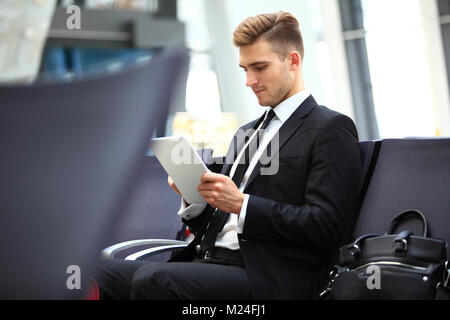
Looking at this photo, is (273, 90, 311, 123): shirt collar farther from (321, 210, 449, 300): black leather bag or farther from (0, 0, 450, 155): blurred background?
(0, 0, 450, 155): blurred background

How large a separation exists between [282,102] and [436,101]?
4930 mm

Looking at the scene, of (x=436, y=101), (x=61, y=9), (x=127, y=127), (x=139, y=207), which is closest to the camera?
(x=127, y=127)

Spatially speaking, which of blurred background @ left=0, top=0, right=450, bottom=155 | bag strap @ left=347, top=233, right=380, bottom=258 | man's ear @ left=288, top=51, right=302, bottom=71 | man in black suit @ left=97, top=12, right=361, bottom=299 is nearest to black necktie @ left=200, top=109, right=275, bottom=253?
man in black suit @ left=97, top=12, right=361, bottom=299

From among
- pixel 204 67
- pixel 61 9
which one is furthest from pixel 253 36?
pixel 204 67

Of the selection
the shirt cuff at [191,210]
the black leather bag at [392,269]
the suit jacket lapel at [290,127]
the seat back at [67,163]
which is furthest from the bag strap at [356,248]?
the seat back at [67,163]

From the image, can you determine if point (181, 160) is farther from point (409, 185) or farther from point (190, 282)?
point (409, 185)

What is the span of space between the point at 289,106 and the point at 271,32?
0.72 ft

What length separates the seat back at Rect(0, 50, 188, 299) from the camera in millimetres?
718

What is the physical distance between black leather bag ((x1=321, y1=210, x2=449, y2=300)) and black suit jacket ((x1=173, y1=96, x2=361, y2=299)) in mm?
78

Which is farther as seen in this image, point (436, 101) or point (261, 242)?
point (436, 101)

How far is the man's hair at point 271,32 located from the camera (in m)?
1.64

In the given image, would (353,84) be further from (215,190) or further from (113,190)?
(113,190)

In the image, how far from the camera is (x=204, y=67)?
631 cm

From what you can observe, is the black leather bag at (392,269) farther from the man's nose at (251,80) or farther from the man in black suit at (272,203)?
the man's nose at (251,80)
